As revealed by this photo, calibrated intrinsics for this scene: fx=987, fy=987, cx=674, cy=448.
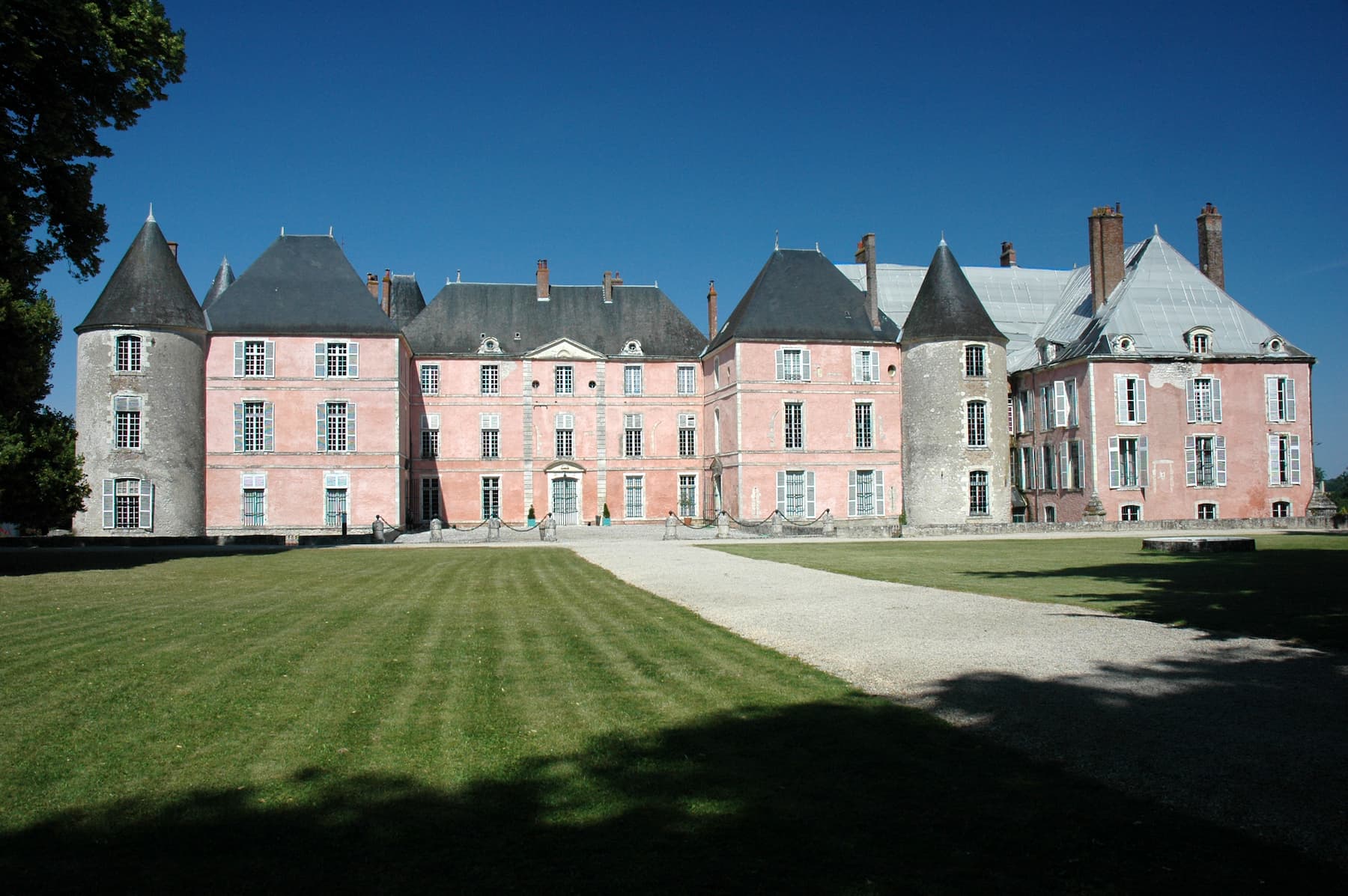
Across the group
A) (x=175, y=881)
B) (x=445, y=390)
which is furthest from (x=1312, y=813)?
(x=445, y=390)

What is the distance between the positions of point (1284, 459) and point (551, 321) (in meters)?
25.8

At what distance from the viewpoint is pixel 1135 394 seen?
3198cm

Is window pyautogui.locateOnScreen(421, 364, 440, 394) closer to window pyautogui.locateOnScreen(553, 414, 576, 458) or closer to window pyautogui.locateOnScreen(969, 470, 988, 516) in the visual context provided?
window pyautogui.locateOnScreen(553, 414, 576, 458)

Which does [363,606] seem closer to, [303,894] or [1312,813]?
[303,894]

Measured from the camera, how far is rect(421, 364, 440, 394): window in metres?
35.8

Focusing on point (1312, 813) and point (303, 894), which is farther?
point (1312, 813)

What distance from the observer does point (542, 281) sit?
3794 centimetres

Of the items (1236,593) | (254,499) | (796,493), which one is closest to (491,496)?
(254,499)

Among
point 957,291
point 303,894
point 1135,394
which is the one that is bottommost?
point 303,894

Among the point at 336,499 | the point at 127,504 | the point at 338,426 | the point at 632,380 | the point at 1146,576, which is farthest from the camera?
the point at 632,380

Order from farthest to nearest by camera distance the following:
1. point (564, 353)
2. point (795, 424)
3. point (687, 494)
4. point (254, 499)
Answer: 1. point (687, 494)
2. point (564, 353)
3. point (795, 424)
4. point (254, 499)

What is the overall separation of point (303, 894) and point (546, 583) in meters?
10.5

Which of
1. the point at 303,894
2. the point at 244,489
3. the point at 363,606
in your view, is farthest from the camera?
the point at 244,489

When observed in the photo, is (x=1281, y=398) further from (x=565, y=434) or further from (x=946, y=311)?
(x=565, y=434)
